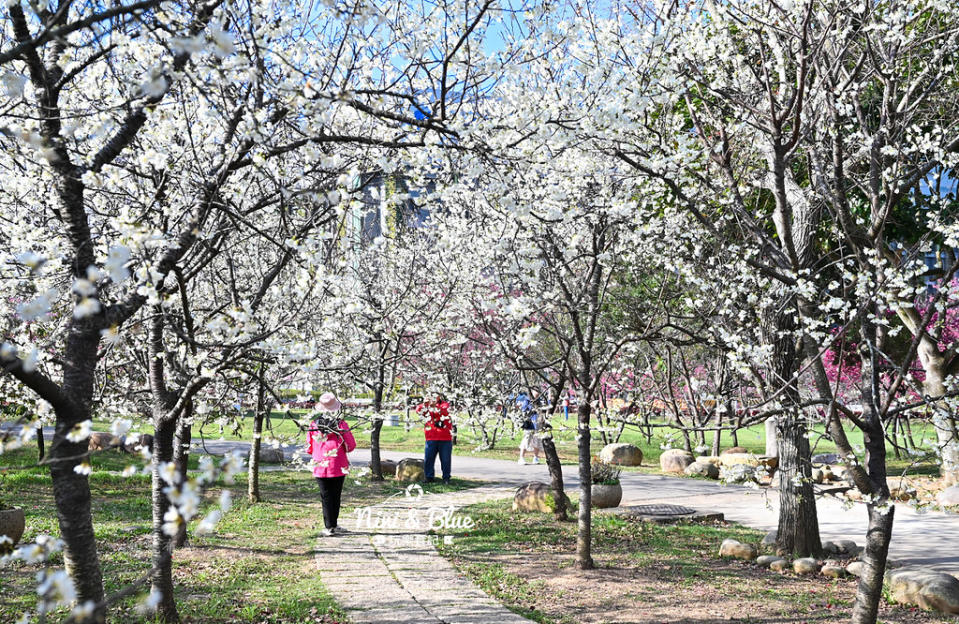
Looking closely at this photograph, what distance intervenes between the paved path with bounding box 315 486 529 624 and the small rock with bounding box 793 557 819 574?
11.8ft

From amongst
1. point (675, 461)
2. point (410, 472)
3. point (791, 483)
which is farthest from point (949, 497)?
point (410, 472)

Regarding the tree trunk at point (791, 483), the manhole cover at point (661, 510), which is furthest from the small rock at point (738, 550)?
the manhole cover at point (661, 510)

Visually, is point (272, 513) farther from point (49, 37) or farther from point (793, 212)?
point (49, 37)

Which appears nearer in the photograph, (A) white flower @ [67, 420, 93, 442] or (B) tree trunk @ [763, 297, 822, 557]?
(A) white flower @ [67, 420, 93, 442]

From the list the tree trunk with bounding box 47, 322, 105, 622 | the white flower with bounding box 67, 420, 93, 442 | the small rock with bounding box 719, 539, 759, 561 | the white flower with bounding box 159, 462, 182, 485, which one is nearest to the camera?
the white flower with bounding box 159, 462, 182, 485

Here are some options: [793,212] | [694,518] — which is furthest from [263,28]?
[694,518]

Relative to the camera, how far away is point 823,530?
993 cm

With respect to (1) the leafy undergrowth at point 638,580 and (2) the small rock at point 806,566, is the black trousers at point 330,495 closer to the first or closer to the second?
(1) the leafy undergrowth at point 638,580

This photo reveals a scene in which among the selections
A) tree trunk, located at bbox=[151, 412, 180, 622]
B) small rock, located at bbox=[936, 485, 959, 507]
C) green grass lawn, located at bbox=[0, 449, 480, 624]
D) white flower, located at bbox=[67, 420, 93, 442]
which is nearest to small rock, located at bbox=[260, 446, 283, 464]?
green grass lawn, located at bbox=[0, 449, 480, 624]

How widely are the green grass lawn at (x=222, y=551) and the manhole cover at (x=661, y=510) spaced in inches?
151

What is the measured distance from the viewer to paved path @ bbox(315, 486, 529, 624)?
5.86 m

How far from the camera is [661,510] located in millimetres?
10906

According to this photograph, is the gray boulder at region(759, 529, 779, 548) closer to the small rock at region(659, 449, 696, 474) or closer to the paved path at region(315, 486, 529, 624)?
the paved path at region(315, 486, 529, 624)

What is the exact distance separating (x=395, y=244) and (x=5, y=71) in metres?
9.81
